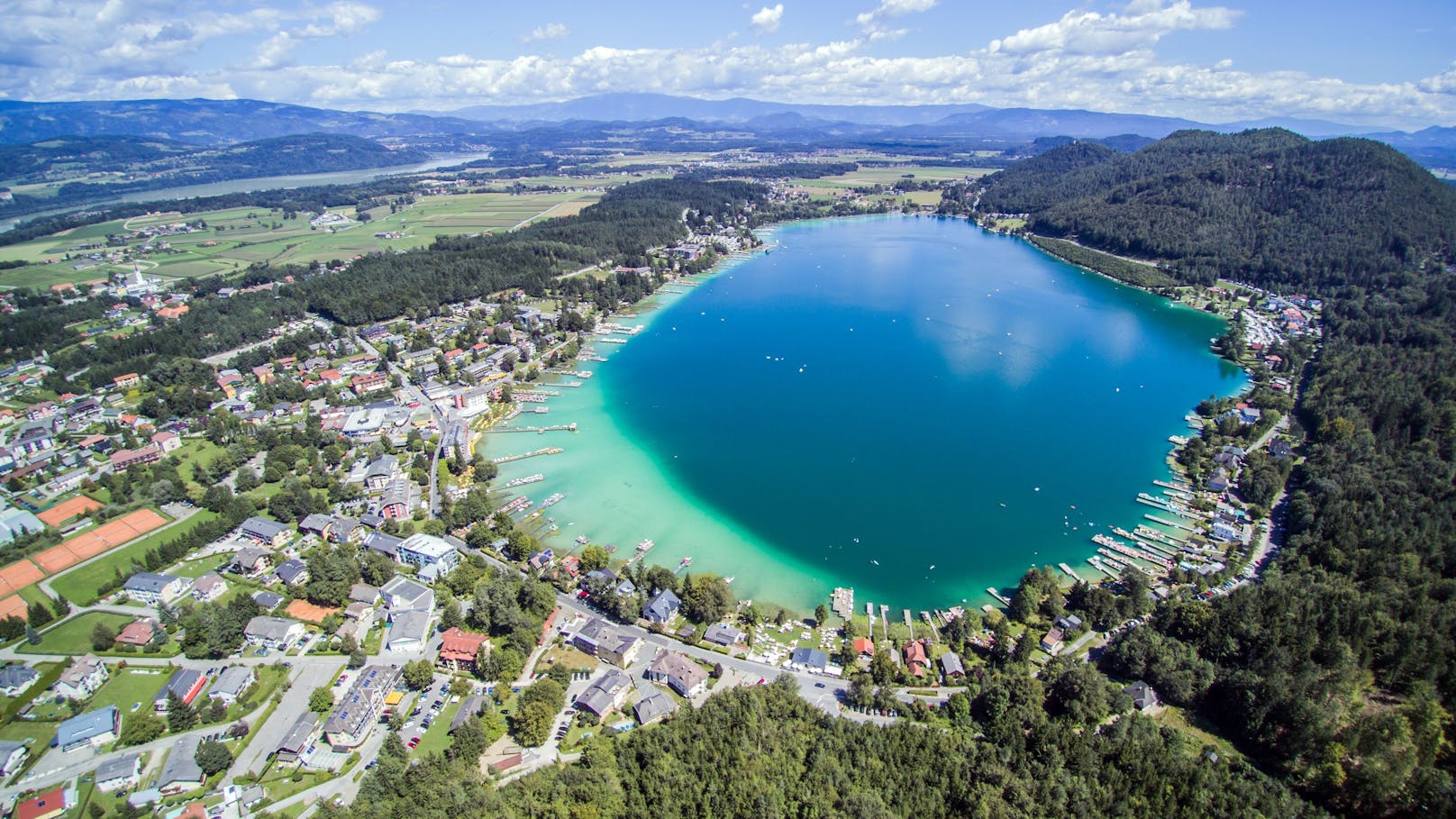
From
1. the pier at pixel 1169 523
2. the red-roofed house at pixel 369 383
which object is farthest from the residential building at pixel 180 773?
the pier at pixel 1169 523

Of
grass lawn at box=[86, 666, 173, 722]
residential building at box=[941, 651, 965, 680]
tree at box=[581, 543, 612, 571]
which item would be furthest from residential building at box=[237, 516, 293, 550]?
residential building at box=[941, 651, 965, 680]

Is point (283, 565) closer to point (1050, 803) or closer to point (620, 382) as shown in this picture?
point (620, 382)

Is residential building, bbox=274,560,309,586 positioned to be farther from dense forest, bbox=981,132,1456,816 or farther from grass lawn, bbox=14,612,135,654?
dense forest, bbox=981,132,1456,816

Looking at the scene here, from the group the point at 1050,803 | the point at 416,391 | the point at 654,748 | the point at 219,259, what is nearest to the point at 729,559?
the point at 654,748

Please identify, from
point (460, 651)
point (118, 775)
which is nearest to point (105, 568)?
point (118, 775)

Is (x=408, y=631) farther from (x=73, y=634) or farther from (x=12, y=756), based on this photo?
(x=73, y=634)
